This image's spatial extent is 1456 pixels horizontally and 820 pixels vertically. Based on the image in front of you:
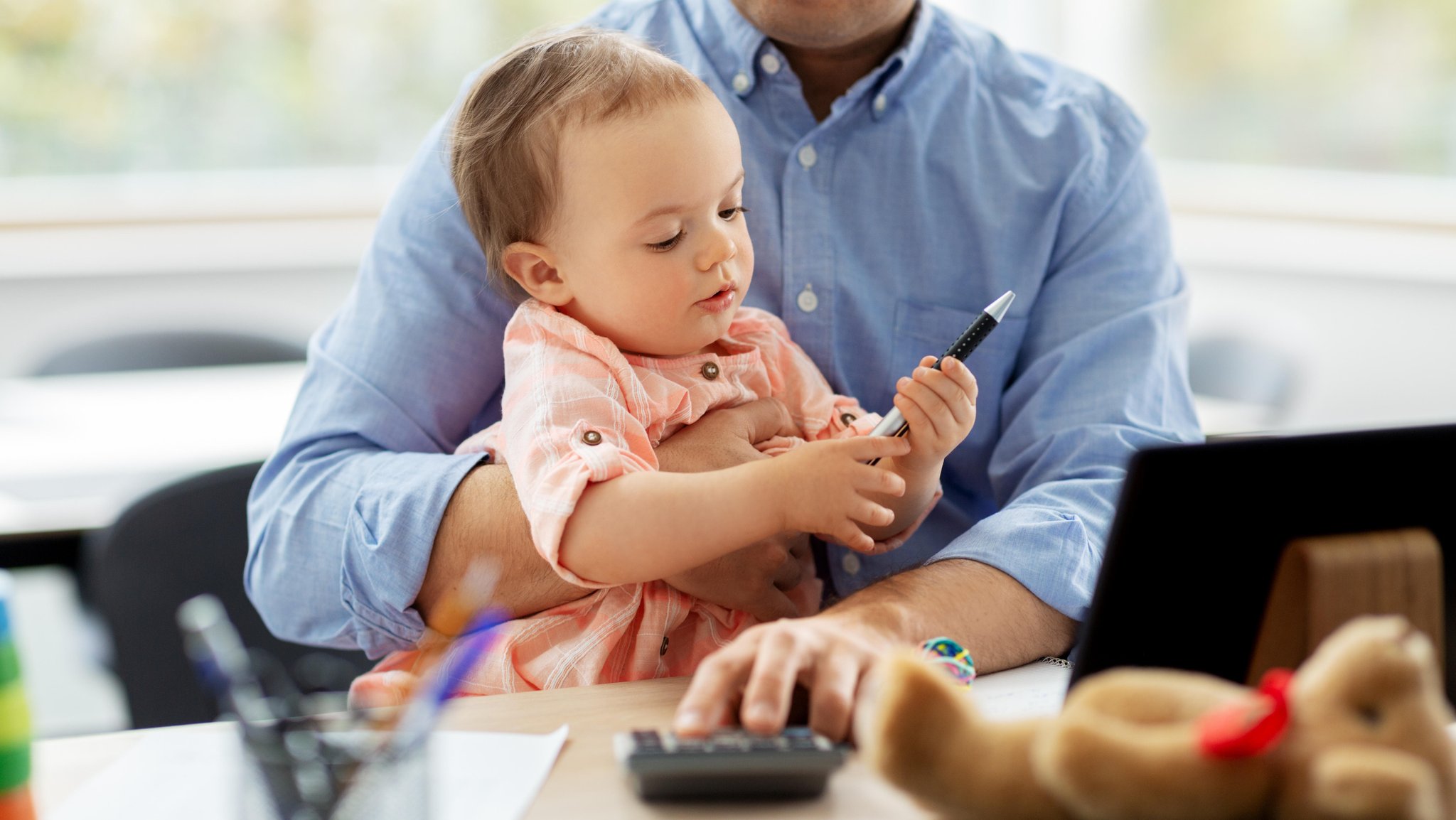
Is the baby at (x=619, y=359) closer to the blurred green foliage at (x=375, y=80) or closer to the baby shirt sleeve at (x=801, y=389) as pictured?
the baby shirt sleeve at (x=801, y=389)

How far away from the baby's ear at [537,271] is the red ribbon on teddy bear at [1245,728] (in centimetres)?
77

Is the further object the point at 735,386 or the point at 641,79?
the point at 735,386

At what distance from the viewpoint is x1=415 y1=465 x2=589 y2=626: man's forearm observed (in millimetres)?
1185

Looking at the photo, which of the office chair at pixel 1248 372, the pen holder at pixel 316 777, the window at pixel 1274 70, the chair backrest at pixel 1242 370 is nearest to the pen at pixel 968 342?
the pen holder at pixel 316 777

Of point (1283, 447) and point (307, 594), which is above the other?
point (1283, 447)

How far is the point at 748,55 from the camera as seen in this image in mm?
1470

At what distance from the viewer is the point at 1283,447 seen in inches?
27.7

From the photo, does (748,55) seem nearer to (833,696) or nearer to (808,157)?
(808,157)

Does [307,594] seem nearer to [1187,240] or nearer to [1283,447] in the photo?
[1283,447]

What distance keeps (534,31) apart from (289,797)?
3.04 feet

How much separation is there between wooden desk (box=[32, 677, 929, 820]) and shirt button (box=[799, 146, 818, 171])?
26.4 inches

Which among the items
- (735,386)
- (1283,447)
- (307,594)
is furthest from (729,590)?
(1283,447)

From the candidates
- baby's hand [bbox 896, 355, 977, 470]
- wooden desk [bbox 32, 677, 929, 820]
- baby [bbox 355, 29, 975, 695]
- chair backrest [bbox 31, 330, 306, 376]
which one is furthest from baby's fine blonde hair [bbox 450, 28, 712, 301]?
chair backrest [bbox 31, 330, 306, 376]

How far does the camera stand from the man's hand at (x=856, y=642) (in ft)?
2.81
